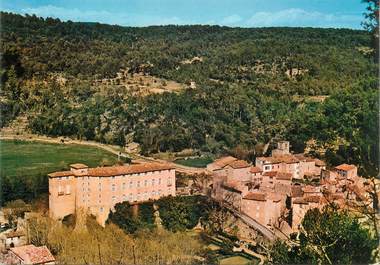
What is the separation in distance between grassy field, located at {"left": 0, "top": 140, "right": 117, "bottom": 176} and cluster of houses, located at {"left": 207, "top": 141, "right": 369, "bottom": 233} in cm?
348

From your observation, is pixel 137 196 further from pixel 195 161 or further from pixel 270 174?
pixel 195 161

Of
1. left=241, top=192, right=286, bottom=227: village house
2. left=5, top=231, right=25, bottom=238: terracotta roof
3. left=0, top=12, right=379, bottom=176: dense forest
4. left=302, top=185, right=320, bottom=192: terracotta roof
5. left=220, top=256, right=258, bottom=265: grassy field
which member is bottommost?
left=220, top=256, right=258, bottom=265: grassy field

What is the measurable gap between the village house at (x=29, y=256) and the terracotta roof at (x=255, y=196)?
13.2 ft

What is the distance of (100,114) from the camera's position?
2052 cm

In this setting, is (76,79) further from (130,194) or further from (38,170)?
(130,194)

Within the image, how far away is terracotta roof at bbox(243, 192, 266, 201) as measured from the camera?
11.3 meters

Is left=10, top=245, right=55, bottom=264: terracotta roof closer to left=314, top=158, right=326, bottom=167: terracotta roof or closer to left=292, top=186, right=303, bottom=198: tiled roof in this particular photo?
left=292, top=186, right=303, bottom=198: tiled roof

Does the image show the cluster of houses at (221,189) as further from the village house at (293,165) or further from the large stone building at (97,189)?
the village house at (293,165)

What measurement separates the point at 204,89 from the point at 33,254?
1506 cm

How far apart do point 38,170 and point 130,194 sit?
3869 mm

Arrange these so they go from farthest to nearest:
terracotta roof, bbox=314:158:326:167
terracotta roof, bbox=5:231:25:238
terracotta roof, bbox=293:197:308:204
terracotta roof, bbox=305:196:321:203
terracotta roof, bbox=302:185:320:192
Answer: terracotta roof, bbox=314:158:326:167, terracotta roof, bbox=302:185:320:192, terracotta roof, bbox=293:197:308:204, terracotta roof, bbox=305:196:321:203, terracotta roof, bbox=5:231:25:238

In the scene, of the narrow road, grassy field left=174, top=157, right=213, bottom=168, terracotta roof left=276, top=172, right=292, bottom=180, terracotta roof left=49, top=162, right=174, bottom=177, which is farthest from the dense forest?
the narrow road

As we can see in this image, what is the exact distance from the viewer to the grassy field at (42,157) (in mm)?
14739

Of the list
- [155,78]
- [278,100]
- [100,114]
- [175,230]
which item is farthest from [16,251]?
[155,78]
